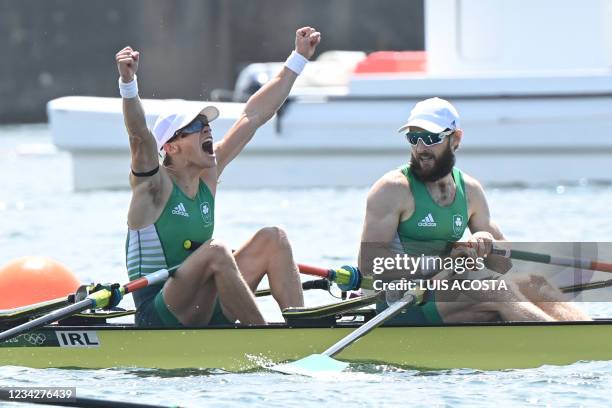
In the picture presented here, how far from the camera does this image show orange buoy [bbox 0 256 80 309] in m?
8.40

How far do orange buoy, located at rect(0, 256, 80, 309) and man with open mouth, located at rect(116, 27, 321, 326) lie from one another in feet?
3.72

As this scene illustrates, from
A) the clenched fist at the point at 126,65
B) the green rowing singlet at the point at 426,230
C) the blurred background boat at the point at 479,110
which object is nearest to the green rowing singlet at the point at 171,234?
the clenched fist at the point at 126,65

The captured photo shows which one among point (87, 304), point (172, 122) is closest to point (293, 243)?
point (172, 122)

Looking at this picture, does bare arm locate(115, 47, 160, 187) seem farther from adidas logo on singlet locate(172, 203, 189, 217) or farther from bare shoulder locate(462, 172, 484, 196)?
bare shoulder locate(462, 172, 484, 196)

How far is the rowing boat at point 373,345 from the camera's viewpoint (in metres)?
7.22

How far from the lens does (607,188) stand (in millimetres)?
16312

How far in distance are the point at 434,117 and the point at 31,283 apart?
8.83ft

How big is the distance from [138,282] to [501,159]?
1014 centimetres

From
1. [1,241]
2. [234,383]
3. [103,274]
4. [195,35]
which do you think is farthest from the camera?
[195,35]

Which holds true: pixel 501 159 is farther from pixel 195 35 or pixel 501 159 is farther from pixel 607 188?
pixel 195 35

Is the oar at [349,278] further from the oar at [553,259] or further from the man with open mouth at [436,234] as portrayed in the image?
the oar at [553,259]

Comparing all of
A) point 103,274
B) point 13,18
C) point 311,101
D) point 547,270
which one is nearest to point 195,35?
point 13,18

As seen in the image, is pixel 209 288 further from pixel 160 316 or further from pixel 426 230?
pixel 426 230

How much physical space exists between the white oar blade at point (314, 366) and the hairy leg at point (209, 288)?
0.30m
